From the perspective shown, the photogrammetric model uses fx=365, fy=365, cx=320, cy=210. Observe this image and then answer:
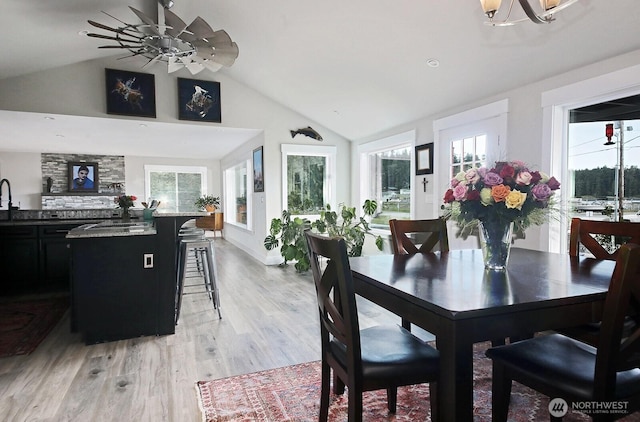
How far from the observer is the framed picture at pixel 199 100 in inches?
206

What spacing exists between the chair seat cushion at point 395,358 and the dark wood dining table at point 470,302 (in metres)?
0.16

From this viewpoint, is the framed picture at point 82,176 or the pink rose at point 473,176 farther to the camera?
the framed picture at point 82,176

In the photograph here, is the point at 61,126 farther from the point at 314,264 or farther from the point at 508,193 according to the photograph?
the point at 508,193

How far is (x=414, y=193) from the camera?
15.9 feet

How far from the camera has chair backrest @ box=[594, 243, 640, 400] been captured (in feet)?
3.76

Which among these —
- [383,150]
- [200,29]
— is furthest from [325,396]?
[383,150]

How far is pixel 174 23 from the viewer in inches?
109

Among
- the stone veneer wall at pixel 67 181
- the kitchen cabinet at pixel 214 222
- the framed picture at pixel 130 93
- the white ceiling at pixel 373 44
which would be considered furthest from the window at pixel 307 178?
the stone veneer wall at pixel 67 181

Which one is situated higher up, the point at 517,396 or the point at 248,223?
the point at 248,223

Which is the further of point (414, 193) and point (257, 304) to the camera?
point (414, 193)

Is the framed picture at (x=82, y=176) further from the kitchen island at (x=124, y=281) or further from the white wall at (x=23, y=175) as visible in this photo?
the kitchen island at (x=124, y=281)

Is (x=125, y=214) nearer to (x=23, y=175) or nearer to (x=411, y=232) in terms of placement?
(x=411, y=232)

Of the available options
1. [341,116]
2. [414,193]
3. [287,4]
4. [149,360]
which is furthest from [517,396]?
[341,116]

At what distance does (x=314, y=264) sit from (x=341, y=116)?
4.28 meters
